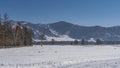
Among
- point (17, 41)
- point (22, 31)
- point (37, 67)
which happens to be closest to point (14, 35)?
point (17, 41)

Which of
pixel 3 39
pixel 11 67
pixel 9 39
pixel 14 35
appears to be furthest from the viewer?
pixel 14 35

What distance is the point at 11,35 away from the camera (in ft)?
439

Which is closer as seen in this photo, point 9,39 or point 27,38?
point 9,39

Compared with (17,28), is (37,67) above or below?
below

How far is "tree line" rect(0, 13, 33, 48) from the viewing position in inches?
4727

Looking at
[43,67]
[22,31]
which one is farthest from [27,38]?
[43,67]

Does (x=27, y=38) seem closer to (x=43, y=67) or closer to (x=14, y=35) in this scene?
(x=14, y=35)

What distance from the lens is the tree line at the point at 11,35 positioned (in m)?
120

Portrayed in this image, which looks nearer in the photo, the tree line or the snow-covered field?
the snow-covered field

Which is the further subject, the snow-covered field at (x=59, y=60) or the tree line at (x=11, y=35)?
the tree line at (x=11, y=35)

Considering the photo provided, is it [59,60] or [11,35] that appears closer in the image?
[59,60]

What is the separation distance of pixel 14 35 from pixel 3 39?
57.1 ft

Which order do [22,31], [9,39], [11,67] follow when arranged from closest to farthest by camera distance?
[11,67], [9,39], [22,31]

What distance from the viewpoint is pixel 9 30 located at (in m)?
133
